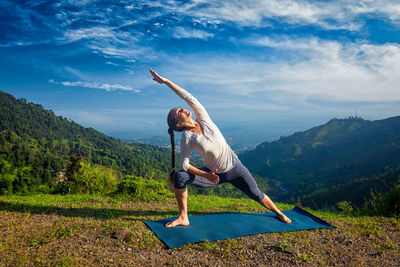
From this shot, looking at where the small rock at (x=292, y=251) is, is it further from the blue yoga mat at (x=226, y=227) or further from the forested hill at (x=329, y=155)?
the forested hill at (x=329, y=155)

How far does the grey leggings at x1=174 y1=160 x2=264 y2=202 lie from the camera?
12.9 feet

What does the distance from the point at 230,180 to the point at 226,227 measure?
762 mm

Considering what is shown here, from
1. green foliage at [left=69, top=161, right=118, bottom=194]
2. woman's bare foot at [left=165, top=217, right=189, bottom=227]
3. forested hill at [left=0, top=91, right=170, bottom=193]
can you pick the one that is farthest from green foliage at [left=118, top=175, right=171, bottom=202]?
forested hill at [left=0, top=91, right=170, bottom=193]

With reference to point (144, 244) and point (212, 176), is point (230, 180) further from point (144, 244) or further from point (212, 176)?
point (144, 244)

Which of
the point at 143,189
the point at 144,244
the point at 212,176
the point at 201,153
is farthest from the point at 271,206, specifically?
the point at 143,189

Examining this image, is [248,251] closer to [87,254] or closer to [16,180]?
[87,254]

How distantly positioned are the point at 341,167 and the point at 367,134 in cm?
3970

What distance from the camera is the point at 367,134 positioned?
11106cm

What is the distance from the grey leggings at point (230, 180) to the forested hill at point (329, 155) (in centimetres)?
4714

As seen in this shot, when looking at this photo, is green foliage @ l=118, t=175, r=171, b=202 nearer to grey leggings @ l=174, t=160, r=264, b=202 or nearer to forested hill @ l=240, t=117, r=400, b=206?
grey leggings @ l=174, t=160, r=264, b=202

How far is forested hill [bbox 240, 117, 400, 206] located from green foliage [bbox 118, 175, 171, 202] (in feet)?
151

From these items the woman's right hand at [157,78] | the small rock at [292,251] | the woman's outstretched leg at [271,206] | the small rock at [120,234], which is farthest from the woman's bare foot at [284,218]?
the woman's right hand at [157,78]

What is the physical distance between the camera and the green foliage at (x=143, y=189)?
20.6 ft

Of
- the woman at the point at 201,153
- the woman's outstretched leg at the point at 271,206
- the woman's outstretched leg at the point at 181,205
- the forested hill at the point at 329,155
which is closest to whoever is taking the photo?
the woman at the point at 201,153
